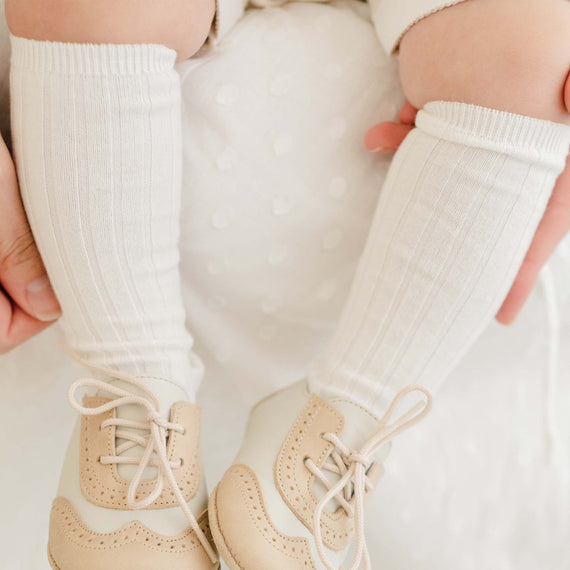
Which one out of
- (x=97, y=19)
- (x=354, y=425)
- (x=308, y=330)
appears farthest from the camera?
(x=308, y=330)

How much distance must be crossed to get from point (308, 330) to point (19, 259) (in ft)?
1.21

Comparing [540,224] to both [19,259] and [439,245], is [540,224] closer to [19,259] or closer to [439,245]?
[439,245]

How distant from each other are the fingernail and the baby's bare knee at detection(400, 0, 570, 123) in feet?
1.53

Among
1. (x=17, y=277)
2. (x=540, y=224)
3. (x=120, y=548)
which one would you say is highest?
(x=540, y=224)

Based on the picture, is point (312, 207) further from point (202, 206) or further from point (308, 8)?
point (308, 8)

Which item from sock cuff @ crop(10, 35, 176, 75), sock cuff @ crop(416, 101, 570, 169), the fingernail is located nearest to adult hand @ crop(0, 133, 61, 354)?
the fingernail

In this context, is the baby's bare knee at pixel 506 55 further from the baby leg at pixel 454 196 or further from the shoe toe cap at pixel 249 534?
the shoe toe cap at pixel 249 534

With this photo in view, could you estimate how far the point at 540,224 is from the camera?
2.60 feet

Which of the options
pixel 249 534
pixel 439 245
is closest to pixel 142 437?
pixel 249 534

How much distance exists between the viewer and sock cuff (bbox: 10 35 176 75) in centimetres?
62

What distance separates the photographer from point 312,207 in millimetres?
790

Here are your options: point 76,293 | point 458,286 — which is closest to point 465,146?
point 458,286

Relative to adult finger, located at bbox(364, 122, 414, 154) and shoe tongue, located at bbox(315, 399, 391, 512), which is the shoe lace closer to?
shoe tongue, located at bbox(315, 399, 391, 512)

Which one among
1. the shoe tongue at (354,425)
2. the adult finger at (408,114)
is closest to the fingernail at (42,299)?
the shoe tongue at (354,425)
